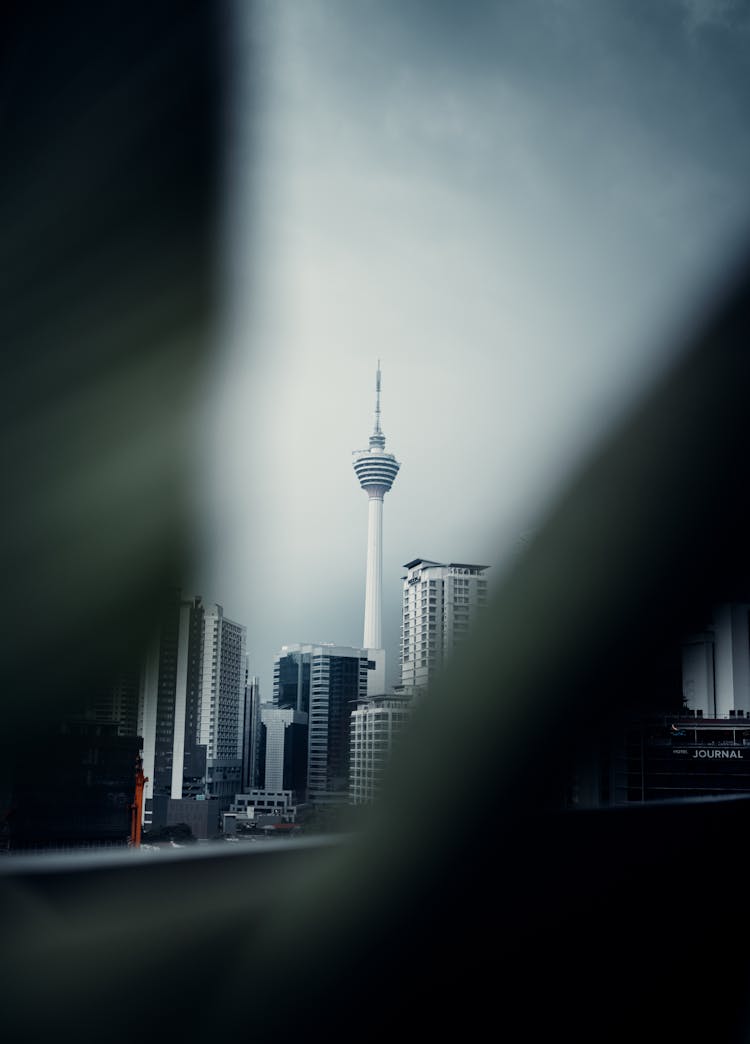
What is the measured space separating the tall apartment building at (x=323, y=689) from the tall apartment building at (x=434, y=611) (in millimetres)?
5240

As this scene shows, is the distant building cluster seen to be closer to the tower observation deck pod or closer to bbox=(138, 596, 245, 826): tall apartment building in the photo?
bbox=(138, 596, 245, 826): tall apartment building

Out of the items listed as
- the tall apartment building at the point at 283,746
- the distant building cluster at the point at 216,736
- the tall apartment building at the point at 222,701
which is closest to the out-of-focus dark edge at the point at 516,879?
the distant building cluster at the point at 216,736

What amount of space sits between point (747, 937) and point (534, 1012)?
30 centimetres

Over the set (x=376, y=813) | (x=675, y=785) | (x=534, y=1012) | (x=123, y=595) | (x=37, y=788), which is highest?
(x=123, y=595)

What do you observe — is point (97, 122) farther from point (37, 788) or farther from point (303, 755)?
point (303, 755)

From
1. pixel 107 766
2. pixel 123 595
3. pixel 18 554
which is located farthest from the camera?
pixel 107 766

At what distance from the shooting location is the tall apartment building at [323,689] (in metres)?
14.7

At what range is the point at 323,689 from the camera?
16.6m

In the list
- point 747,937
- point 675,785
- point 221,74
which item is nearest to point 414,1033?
point 747,937

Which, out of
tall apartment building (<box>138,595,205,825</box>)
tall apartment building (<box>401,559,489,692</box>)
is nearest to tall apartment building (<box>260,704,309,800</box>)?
tall apartment building (<box>138,595,205,825</box>)

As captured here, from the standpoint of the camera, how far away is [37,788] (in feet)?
23.4

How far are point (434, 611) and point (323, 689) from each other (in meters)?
13.7

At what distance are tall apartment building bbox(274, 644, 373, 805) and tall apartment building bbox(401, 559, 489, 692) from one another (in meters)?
5.24

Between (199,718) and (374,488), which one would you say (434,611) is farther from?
(374,488)
